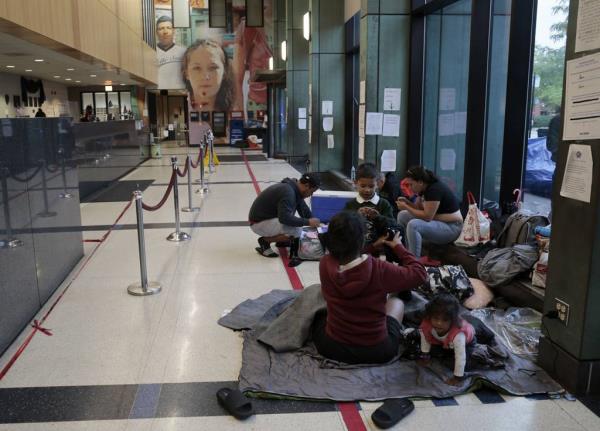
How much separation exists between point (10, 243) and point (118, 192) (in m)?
8.00

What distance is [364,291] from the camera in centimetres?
319

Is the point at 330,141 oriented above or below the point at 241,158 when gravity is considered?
above

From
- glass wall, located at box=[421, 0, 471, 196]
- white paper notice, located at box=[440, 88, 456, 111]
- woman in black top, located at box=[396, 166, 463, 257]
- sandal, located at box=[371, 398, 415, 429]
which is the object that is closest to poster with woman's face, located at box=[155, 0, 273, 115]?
glass wall, located at box=[421, 0, 471, 196]

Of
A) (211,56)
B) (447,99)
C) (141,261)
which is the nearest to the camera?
(141,261)

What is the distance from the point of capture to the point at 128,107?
26.8 meters

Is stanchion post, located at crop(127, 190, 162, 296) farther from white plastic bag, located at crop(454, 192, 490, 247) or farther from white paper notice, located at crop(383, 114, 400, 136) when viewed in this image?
white paper notice, located at crop(383, 114, 400, 136)

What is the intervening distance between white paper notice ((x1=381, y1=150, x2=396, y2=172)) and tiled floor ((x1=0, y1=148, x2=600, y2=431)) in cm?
255

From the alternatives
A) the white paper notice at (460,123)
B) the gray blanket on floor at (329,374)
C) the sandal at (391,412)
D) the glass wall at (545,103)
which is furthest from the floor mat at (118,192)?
the sandal at (391,412)

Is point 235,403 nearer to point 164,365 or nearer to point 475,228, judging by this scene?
point 164,365

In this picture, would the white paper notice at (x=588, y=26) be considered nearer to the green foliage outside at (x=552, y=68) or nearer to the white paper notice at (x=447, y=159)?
the green foliage outside at (x=552, y=68)

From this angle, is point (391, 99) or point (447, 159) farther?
point (391, 99)

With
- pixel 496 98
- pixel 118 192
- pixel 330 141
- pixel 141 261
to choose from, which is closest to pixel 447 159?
pixel 496 98

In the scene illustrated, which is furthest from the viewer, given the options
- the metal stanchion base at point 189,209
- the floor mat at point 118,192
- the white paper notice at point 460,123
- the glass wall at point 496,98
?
the floor mat at point 118,192

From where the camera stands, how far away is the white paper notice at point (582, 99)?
2.87m
